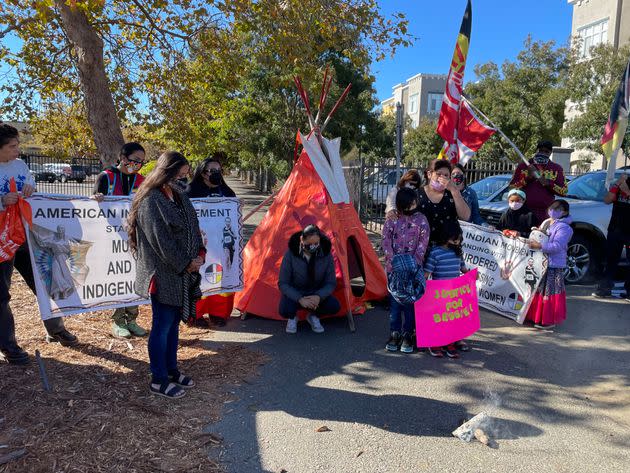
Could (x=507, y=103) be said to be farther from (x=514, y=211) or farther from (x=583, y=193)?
(x=514, y=211)

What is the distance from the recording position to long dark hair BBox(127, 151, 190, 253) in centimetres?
382

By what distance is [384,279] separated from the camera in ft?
23.0

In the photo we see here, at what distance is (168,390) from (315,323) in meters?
2.14

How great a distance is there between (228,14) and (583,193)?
23.0ft

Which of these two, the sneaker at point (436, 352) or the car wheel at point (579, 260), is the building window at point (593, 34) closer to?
the car wheel at point (579, 260)

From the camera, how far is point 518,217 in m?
6.73

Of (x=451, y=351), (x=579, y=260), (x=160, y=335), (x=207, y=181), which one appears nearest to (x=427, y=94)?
(x=579, y=260)

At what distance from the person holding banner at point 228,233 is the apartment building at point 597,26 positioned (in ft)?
73.8

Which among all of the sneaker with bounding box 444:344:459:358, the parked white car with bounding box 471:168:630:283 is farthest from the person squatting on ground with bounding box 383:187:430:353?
the parked white car with bounding box 471:168:630:283

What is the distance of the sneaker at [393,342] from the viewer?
5.28m

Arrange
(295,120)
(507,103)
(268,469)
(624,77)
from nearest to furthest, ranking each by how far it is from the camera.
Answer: (268,469) → (624,77) → (295,120) → (507,103)

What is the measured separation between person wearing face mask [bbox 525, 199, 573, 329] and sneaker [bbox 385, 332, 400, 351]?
1.97m

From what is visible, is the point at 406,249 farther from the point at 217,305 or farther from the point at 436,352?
the point at 217,305

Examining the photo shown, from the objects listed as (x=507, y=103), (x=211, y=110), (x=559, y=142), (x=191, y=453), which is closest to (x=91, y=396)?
(x=191, y=453)
